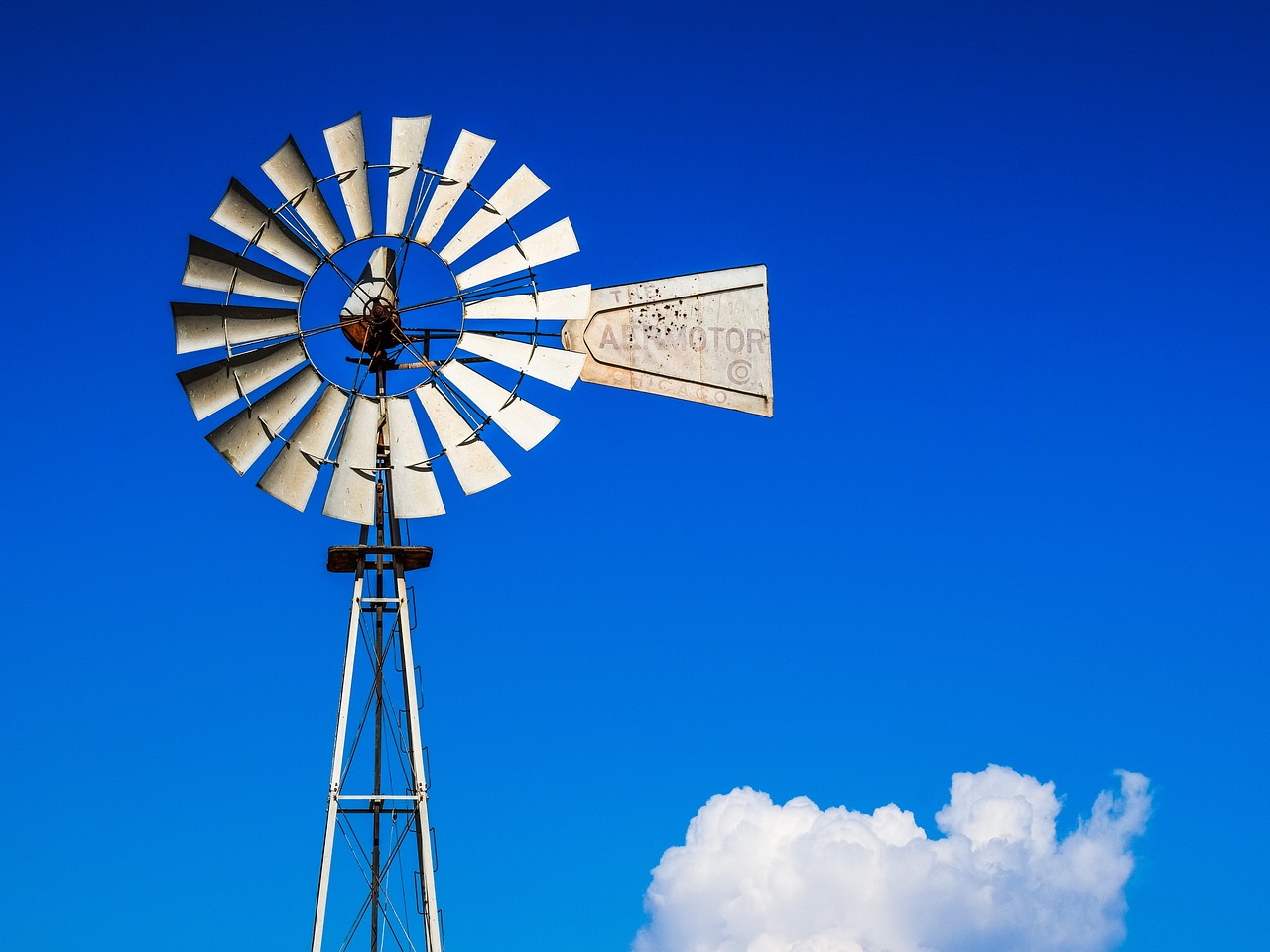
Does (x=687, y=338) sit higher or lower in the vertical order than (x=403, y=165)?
lower

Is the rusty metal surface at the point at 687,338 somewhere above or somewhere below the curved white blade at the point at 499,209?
below

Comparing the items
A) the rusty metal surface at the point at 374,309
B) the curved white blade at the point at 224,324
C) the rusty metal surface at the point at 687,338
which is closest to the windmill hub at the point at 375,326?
the rusty metal surface at the point at 374,309

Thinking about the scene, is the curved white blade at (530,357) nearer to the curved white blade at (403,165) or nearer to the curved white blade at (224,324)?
the curved white blade at (403,165)

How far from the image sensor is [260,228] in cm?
1226

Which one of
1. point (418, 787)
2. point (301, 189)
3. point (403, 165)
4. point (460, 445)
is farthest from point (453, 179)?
point (418, 787)

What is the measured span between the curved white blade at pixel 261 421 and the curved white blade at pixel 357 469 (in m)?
0.39

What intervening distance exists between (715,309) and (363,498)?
3.24m

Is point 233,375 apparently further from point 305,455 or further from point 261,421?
point 305,455

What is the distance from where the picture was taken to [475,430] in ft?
41.0

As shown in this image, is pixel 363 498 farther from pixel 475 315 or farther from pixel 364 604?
pixel 475 315

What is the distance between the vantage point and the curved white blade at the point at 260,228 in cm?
1213

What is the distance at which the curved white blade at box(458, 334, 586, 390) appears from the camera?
41.8 ft

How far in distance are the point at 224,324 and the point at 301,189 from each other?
1181 millimetres

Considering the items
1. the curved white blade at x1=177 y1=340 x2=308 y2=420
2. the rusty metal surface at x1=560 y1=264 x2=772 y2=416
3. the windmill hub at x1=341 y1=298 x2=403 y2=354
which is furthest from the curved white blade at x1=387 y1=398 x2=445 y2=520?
the rusty metal surface at x1=560 y1=264 x2=772 y2=416
